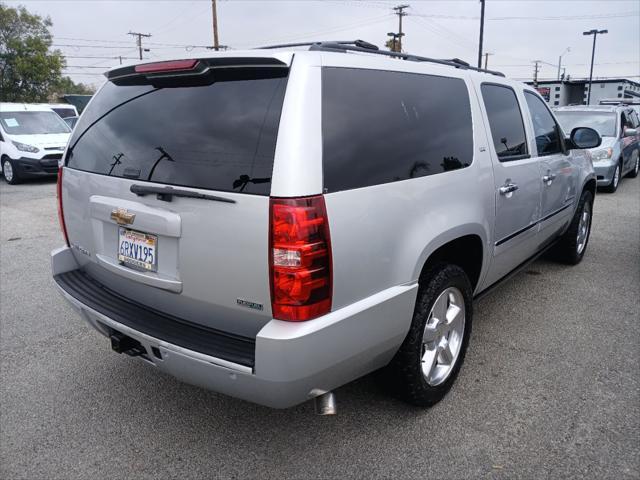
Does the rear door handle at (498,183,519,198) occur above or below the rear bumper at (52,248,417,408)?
above

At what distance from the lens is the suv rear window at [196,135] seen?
6.82ft

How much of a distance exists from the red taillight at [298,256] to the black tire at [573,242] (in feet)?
13.2

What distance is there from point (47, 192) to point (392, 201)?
1146cm

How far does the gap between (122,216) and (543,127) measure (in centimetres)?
347

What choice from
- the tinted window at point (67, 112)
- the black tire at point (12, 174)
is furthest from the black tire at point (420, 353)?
the tinted window at point (67, 112)

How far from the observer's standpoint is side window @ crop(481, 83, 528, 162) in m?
3.42

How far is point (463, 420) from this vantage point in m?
2.80

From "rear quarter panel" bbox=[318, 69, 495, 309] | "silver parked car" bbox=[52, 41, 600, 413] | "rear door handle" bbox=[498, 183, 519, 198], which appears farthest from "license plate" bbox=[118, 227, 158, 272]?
"rear door handle" bbox=[498, 183, 519, 198]

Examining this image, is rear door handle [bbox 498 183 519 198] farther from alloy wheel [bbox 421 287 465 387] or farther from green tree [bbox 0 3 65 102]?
green tree [bbox 0 3 65 102]

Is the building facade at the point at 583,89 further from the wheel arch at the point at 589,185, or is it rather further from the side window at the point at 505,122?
the side window at the point at 505,122

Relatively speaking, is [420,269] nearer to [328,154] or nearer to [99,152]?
[328,154]

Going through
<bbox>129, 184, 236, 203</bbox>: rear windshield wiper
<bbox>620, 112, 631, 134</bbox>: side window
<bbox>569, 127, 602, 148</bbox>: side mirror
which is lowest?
<bbox>129, 184, 236, 203</bbox>: rear windshield wiper

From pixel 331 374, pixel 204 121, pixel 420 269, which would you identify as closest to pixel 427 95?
pixel 420 269

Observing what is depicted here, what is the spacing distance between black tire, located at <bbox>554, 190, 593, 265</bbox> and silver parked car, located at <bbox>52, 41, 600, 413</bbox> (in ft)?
8.54
